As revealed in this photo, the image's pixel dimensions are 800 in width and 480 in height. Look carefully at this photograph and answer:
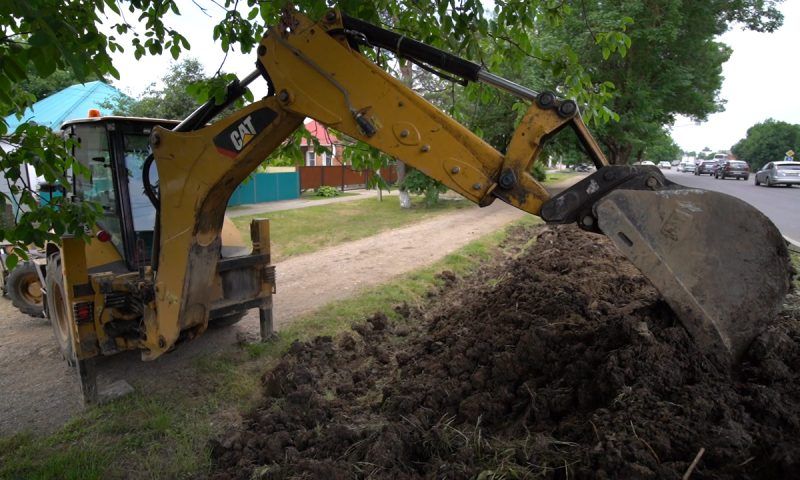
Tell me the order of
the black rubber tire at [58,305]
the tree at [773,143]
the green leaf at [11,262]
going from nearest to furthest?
1. the green leaf at [11,262]
2. the black rubber tire at [58,305]
3. the tree at [773,143]

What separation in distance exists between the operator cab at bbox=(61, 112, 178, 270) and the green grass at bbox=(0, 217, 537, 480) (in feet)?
4.05

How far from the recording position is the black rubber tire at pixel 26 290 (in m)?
6.33

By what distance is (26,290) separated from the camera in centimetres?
653

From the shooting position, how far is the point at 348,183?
29.7 meters

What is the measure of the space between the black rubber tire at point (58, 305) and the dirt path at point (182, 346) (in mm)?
346

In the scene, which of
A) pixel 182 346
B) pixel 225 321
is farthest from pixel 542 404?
pixel 182 346

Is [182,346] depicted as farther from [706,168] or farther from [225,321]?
[706,168]

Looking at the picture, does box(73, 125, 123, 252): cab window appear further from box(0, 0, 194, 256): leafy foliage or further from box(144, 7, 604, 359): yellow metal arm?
box(144, 7, 604, 359): yellow metal arm

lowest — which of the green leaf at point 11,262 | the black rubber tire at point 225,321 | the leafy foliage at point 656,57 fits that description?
the black rubber tire at point 225,321

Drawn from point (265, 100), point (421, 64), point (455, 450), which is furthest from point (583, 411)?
point (265, 100)

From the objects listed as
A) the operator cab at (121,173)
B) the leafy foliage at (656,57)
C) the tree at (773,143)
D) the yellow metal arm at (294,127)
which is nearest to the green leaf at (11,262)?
the yellow metal arm at (294,127)

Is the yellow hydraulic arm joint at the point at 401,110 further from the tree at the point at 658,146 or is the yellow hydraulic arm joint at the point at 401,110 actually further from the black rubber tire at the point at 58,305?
the tree at the point at 658,146

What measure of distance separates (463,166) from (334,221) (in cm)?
1305

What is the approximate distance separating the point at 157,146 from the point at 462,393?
Result: 2760 mm
